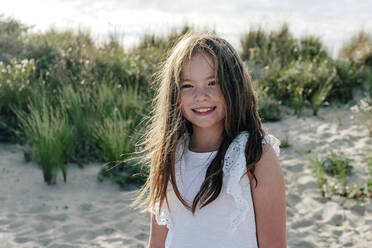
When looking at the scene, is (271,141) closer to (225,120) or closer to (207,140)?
(225,120)

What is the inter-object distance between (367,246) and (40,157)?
133 inches

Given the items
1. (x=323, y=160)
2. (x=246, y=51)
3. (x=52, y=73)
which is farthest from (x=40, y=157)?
(x=246, y=51)

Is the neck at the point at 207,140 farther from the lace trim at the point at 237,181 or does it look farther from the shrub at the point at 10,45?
the shrub at the point at 10,45

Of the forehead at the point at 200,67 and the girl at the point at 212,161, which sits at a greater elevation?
the forehead at the point at 200,67

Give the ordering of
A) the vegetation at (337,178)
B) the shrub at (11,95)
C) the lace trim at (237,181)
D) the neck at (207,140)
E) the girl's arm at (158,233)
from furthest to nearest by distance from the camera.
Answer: the shrub at (11,95)
the vegetation at (337,178)
the girl's arm at (158,233)
the neck at (207,140)
the lace trim at (237,181)

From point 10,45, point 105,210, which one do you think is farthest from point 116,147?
point 10,45

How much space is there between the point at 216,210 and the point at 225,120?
1.24ft

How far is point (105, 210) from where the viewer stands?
14.5ft

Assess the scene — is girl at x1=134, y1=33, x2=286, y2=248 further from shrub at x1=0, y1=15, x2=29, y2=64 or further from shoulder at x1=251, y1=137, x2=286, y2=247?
shrub at x1=0, y1=15, x2=29, y2=64

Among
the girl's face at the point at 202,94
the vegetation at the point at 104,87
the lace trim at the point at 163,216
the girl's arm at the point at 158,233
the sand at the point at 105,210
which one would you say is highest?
the girl's face at the point at 202,94

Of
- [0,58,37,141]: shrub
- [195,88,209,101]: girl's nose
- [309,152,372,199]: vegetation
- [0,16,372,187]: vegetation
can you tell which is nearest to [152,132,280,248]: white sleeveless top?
[195,88,209,101]: girl's nose

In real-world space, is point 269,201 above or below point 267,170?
below

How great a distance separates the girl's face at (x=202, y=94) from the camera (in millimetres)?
1930

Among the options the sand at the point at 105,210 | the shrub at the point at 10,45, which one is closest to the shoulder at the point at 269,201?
the sand at the point at 105,210
